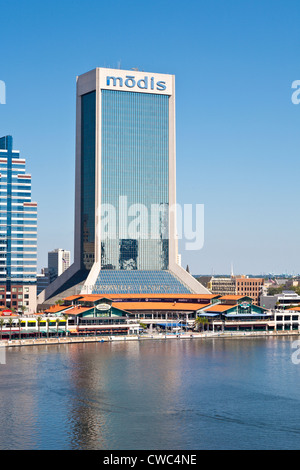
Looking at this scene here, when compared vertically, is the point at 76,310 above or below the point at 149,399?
above

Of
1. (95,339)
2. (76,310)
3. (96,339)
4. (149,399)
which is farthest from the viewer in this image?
(76,310)

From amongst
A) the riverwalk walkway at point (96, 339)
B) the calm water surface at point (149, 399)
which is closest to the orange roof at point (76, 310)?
the riverwalk walkway at point (96, 339)

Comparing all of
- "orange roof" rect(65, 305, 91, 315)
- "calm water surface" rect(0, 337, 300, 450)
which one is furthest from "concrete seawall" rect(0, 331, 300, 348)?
"calm water surface" rect(0, 337, 300, 450)

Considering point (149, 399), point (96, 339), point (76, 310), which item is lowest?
point (149, 399)

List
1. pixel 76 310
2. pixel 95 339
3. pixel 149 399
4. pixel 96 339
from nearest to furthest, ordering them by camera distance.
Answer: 1. pixel 149 399
2. pixel 95 339
3. pixel 96 339
4. pixel 76 310

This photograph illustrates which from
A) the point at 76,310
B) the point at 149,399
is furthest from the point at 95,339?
the point at 149,399

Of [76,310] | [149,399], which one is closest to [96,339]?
[76,310]

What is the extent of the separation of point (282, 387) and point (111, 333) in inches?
3276

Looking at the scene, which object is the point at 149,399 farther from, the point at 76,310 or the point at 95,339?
the point at 76,310

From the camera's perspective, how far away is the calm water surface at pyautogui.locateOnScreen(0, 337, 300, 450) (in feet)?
282

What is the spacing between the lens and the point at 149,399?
4188 inches

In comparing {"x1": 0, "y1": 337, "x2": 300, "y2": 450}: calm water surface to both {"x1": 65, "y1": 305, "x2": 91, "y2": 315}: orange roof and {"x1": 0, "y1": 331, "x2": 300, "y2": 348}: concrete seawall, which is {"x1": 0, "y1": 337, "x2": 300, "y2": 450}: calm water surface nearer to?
{"x1": 0, "y1": 331, "x2": 300, "y2": 348}: concrete seawall

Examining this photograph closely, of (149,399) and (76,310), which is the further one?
(76,310)

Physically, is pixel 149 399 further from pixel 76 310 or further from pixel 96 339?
pixel 76 310
